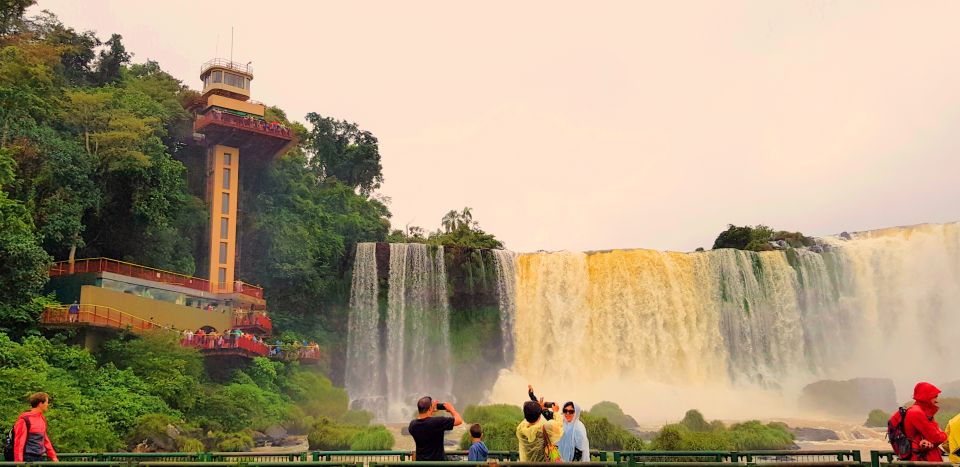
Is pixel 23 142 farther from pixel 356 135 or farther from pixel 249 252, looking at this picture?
pixel 356 135

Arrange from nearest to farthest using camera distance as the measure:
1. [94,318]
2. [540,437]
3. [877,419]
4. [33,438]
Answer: [540,437], [33,438], [94,318], [877,419]

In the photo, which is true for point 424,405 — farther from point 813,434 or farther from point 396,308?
point 396,308

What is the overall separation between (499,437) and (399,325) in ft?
61.8

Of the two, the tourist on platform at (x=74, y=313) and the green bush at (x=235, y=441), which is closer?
the green bush at (x=235, y=441)

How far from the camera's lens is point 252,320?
117 feet

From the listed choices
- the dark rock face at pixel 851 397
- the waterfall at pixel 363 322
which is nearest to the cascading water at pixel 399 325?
the waterfall at pixel 363 322

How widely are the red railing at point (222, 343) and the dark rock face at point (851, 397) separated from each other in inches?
993

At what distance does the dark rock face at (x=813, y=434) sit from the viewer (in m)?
28.9

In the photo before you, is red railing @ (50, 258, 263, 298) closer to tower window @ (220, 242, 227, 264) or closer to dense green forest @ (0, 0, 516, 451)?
dense green forest @ (0, 0, 516, 451)

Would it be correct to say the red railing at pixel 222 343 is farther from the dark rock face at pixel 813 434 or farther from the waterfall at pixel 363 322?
the dark rock face at pixel 813 434

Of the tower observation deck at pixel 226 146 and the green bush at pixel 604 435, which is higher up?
the tower observation deck at pixel 226 146

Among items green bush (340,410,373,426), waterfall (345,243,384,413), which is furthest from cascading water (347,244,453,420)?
green bush (340,410,373,426)

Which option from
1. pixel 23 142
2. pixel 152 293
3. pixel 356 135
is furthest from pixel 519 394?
pixel 356 135

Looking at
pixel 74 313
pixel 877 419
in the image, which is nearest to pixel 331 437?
pixel 74 313
